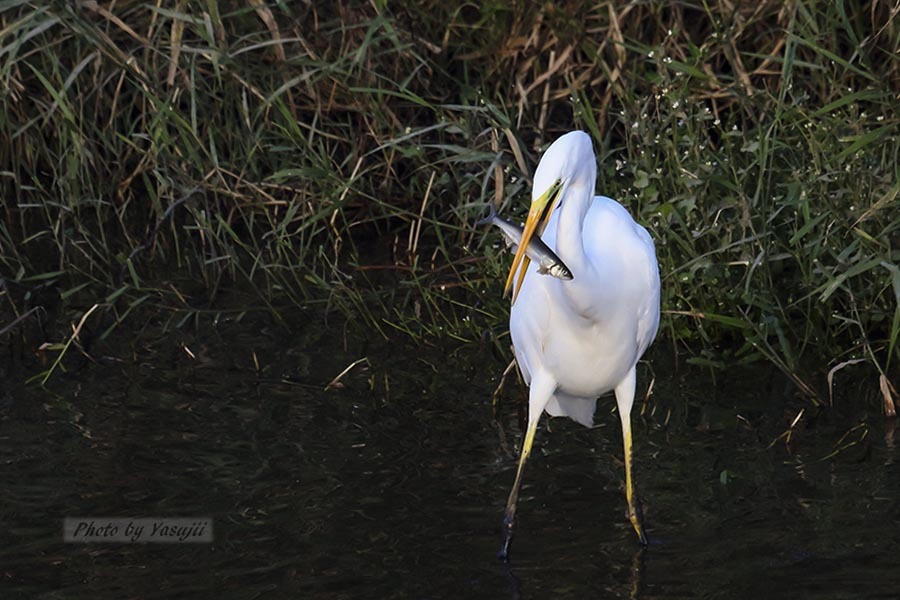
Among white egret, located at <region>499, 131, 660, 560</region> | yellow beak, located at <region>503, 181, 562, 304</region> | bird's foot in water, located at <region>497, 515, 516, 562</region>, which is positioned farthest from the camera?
bird's foot in water, located at <region>497, 515, 516, 562</region>

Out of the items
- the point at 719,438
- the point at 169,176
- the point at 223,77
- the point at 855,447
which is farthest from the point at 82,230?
the point at 855,447

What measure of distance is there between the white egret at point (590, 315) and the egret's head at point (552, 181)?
0.01 meters

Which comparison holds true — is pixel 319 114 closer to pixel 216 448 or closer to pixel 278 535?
pixel 216 448

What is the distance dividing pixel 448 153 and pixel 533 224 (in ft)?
7.87

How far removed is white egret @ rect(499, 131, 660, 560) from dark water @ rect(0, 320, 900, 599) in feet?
0.46

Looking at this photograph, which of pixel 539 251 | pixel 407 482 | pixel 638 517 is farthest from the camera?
pixel 407 482

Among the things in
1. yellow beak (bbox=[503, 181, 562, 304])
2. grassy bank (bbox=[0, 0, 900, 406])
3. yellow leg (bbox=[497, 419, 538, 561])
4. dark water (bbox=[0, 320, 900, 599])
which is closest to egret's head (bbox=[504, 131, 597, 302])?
yellow beak (bbox=[503, 181, 562, 304])

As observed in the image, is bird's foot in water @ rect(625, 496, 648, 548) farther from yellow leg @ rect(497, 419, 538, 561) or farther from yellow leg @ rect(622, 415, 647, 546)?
yellow leg @ rect(497, 419, 538, 561)

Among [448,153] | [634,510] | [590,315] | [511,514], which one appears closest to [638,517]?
[634,510]

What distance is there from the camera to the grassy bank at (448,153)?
379 cm

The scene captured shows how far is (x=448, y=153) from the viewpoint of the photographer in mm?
4832

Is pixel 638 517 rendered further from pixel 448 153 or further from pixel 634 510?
pixel 448 153

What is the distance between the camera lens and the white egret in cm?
277

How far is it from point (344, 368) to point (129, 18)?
5.29 feet
